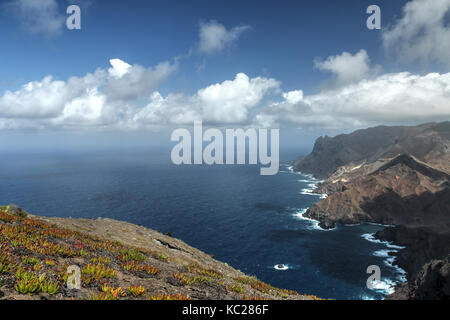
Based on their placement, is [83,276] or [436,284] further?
[436,284]

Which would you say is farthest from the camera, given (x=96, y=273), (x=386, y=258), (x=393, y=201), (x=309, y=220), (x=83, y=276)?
(x=393, y=201)

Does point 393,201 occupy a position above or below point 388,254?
above

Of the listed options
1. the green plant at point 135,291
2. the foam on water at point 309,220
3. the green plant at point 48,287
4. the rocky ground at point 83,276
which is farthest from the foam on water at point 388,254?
the green plant at point 48,287

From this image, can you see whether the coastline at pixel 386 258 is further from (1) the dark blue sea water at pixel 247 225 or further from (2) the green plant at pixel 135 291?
(2) the green plant at pixel 135 291

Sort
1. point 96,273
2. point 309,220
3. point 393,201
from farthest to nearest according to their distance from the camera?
1. point 393,201
2. point 309,220
3. point 96,273

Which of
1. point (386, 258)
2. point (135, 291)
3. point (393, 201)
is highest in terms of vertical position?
point (135, 291)

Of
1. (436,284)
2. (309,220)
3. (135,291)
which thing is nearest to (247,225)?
(309,220)

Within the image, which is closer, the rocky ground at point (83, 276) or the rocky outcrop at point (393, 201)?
the rocky ground at point (83, 276)

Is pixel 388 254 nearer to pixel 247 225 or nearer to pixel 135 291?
pixel 247 225

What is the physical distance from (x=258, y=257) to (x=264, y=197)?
88076mm

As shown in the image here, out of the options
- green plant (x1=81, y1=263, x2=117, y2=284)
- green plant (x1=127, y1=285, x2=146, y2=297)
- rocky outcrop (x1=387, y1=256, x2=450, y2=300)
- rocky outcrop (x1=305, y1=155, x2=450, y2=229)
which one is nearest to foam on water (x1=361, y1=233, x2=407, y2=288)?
rocky outcrop (x1=305, y1=155, x2=450, y2=229)

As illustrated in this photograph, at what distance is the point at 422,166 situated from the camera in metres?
163

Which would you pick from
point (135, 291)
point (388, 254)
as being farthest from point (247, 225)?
point (135, 291)
